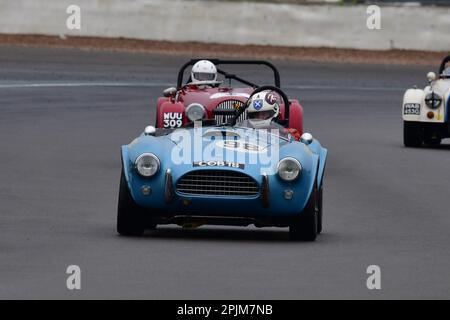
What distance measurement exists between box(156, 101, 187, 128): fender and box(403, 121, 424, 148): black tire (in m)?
4.88

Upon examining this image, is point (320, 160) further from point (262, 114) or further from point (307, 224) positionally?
point (262, 114)

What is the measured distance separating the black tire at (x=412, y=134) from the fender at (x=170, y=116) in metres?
4.88

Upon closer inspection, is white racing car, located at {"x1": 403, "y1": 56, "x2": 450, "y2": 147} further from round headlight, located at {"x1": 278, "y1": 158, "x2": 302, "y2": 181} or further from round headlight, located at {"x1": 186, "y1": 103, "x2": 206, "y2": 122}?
round headlight, located at {"x1": 278, "y1": 158, "x2": 302, "y2": 181}

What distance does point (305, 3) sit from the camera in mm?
38031

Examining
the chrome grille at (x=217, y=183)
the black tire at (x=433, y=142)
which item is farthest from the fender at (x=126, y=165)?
the black tire at (x=433, y=142)

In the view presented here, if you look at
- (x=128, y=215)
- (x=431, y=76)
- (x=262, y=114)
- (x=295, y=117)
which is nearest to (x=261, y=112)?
(x=262, y=114)

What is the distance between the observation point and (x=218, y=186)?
1159 cm

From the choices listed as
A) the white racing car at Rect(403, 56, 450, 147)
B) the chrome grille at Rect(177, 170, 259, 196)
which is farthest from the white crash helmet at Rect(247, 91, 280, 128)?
the white racing car at Rect(403, 56, 450, 147)

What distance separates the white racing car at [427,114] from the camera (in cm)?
2220

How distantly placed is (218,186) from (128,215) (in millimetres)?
737

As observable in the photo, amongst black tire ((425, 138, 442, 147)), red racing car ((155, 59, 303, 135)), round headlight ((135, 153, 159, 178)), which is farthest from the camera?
black tire ((425, 138, 442, 147))

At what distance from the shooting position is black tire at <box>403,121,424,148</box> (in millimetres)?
22422

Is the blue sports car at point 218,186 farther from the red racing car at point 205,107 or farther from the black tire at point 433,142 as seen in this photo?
the black tire at point 433,142
